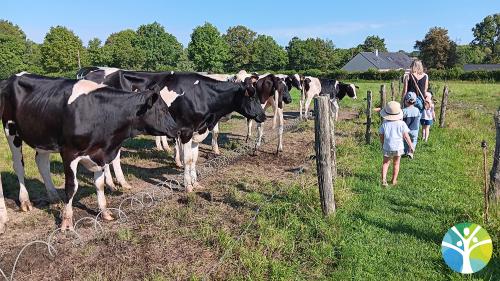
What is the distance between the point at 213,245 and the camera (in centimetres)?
509

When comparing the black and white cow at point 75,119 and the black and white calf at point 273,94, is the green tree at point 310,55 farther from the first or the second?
the black and white cow at point 75,119

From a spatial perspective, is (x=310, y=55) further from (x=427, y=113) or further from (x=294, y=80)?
(x=427, y=113)

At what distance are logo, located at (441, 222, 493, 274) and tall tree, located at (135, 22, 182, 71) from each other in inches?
3349

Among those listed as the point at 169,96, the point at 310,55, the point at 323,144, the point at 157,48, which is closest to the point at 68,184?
the point at 169,96

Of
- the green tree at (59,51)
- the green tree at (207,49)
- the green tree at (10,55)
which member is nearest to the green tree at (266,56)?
the green tree at (207,49)

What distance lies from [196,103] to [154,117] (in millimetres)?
1494

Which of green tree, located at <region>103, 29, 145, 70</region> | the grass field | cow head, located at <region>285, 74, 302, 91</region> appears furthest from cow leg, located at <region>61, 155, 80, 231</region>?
green tree, located at <region>103, 29, 145, 70</region>

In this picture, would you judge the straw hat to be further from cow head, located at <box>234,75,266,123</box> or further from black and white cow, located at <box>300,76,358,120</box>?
black and white cow, located at <box>300,76,358,120</box>

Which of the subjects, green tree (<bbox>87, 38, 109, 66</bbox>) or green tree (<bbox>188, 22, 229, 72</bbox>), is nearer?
green tree (<bbox>87, 38, 109, 66</bbox>)

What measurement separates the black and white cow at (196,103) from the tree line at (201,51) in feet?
189

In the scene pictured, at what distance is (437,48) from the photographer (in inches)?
2940

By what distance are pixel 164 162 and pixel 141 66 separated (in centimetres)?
7501

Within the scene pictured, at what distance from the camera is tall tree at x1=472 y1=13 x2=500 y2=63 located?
106 metres

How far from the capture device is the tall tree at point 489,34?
106 meters
